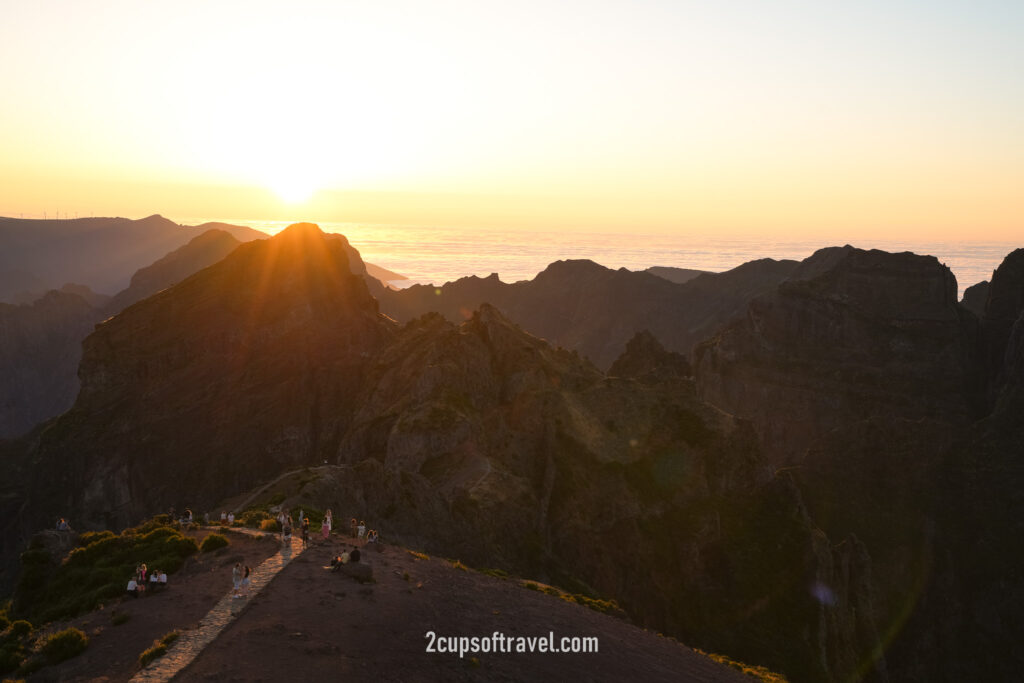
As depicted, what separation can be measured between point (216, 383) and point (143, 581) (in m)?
92.4

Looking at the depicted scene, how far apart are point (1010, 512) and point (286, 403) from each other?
4613 inches

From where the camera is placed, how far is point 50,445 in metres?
116

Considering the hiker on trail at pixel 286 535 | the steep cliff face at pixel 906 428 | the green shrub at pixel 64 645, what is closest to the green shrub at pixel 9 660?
the green shrub at pixel 64 645

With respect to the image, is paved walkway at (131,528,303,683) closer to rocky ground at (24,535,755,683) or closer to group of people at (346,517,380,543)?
rocky ground at (24,535,755,683)

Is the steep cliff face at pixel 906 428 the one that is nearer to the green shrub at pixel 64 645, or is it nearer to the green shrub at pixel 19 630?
the green shrub at pixel 64 645

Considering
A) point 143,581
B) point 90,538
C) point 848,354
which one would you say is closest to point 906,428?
point 848,354

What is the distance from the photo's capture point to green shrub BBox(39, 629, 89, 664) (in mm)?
31453

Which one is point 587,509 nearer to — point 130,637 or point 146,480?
point 130,637

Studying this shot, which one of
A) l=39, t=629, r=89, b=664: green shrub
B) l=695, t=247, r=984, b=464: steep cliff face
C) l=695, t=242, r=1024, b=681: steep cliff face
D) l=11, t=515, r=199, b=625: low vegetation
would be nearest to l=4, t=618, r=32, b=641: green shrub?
l=11, t=515, r=199, b=625: low vegetation

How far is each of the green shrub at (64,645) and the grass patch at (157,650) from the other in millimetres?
3597

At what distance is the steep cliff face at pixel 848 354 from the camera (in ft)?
542

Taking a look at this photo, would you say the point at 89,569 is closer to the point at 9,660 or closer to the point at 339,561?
the point at 9,660

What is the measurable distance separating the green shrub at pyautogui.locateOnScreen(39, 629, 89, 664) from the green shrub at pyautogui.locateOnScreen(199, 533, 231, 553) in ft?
33.6

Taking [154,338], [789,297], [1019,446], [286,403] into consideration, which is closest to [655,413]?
[286,403]
